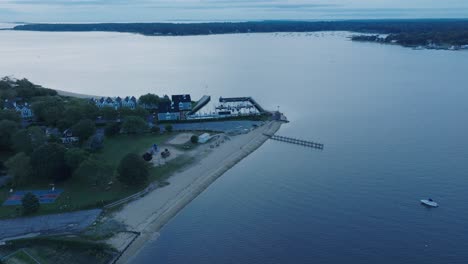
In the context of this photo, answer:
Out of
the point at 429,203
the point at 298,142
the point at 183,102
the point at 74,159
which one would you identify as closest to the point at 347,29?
the point at 183,102

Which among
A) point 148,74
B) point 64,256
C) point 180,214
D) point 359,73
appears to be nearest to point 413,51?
point 359,73

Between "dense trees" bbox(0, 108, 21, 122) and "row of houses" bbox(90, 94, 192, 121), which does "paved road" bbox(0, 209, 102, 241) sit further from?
"row of houses" bbox(90, 94, 192, 121)

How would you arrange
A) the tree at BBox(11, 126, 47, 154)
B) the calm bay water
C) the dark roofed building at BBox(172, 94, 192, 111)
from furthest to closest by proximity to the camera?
1. the dark roofed building at BBox(172, 94, 192, 111)
2. the tree at BBox(11, 126, 47, 154)
3. the calm bay water

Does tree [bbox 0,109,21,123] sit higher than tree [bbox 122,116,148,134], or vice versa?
tree [bbox 0,109,21,123]

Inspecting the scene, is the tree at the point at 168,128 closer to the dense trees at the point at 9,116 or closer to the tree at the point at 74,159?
the tree at the point at 74,159

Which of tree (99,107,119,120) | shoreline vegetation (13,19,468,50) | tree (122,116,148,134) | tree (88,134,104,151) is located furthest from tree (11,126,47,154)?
shoreline vegetation (13,19,468,50)

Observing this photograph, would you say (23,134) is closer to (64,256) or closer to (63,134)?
(63,134)

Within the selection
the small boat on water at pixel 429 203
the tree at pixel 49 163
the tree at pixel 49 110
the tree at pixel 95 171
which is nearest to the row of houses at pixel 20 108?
the tree at pixel 49 110
